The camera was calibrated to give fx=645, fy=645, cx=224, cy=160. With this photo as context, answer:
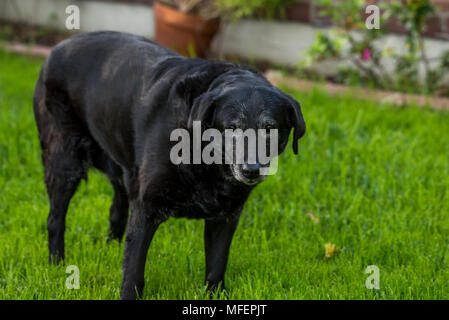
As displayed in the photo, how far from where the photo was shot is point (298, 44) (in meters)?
7.17

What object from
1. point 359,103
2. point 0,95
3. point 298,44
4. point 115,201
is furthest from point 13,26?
point 115,201

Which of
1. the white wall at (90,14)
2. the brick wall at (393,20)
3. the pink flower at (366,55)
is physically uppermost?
the brick wall at (393,20)

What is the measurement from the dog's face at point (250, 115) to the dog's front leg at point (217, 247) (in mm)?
543

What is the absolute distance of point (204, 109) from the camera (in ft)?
8.45

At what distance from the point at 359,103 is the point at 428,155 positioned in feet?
3.70

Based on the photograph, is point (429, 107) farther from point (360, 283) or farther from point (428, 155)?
point (360, 283)

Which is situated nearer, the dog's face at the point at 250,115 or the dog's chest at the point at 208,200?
the dog's face at the point at 250,115

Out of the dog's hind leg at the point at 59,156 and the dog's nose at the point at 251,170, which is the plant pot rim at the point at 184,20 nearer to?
the dog's hind leg at the point at 59,156

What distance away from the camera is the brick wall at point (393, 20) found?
6.32 m

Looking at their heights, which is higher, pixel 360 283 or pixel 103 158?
pixel 103 158
